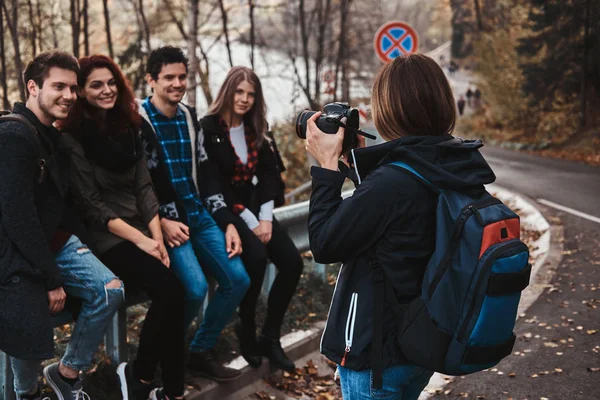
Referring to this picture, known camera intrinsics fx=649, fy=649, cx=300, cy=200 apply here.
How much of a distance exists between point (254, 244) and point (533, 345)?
2380 mm

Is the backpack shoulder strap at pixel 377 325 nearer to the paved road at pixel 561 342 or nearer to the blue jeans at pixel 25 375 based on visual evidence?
the blue jeans at pixel 25 375

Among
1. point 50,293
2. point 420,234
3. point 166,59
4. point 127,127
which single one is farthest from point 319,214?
point 166,59

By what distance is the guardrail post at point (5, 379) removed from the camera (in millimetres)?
3363

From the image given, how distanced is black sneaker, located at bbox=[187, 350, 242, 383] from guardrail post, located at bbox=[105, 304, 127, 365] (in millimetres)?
477

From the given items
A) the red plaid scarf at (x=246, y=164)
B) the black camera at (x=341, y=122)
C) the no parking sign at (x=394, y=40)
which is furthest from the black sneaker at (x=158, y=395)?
the no parking sign at (x=394, y=40)

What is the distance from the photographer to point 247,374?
4.45 meters

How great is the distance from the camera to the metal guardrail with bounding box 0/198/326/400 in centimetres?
340

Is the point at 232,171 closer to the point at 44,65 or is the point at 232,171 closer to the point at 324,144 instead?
the point at 44,65

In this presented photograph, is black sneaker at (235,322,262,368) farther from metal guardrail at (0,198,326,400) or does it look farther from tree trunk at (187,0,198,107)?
tree trunk at (187,0,198,107)

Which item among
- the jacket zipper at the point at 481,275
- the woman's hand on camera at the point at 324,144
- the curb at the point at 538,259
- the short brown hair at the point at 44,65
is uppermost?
the short brown hair at the point at 44,65

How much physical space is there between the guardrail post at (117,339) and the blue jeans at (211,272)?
39cm

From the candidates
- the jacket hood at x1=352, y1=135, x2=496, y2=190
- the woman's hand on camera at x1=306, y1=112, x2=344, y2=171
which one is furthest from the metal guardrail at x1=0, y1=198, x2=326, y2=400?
the jacket hood at x1=352, y1=135, x2=496, y2=190

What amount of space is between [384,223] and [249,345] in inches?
100

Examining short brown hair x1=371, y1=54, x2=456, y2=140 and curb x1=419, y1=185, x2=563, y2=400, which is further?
curb x1=419, y1=185, x2=563, y2=400
